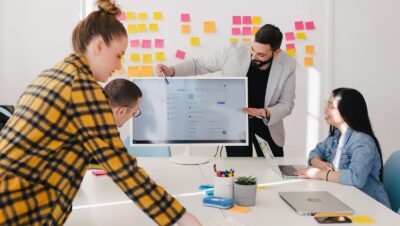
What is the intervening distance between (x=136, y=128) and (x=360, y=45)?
2.30m

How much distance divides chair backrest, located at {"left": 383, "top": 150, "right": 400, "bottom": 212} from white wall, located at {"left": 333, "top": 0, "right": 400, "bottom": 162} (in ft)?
5.53

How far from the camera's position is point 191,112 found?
7.69ft

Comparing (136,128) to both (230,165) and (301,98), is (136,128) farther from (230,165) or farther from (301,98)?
(301,98)

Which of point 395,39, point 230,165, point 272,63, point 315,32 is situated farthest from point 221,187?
point 395,39

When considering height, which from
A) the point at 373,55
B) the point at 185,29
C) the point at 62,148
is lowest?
the point at 62,148

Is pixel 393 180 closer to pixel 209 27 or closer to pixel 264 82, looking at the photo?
pixel 264 82

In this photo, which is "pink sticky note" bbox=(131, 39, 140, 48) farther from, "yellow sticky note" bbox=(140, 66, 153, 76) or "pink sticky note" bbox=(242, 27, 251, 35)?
"pink sticky note" bbox=(242, 27, 251, 35)

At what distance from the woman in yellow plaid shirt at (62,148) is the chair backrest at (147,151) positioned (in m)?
1.57

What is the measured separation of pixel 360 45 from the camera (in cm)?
374

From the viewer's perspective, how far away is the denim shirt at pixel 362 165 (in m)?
1.93

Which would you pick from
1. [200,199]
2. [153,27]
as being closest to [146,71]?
[153,27]

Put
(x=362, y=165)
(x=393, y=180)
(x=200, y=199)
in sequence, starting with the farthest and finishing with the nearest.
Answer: (x=393, y=180)
(x=362, y=165)
(x=200, y=199)

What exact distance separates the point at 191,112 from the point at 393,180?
1038 mm

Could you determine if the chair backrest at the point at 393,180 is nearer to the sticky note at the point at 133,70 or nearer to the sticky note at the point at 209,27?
the sticky note at the point at 209,27
